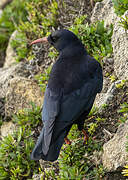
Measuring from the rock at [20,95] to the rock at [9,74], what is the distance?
0.54ft

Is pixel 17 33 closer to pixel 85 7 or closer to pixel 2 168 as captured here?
pixel 85 7

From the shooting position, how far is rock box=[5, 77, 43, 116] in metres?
5.07

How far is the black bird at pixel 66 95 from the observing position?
3.42 m

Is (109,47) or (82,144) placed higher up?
(109,47)

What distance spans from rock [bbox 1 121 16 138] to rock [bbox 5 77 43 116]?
0.59ft

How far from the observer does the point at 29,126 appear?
4.68m

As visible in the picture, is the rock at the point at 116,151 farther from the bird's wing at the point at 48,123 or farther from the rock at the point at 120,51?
the rock at the point at 120,51

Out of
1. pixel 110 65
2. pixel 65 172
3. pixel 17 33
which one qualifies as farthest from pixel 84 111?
pixel 17 33

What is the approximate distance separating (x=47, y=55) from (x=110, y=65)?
1.58 m

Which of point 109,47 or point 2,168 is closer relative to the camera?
point 2,168

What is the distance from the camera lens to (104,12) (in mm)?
5398

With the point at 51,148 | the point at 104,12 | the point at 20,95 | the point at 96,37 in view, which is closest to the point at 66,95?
the point at 51,148

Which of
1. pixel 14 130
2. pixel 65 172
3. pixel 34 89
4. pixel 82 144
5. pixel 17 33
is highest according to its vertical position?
pixel 17 33

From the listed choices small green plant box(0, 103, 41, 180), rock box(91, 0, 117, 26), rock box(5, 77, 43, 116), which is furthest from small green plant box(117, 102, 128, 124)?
rock box(91, 0, 117, 26)
